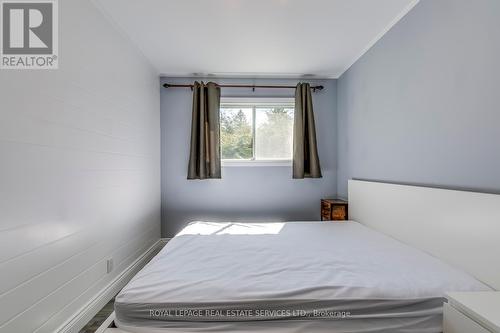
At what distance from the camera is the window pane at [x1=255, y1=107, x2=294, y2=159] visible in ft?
11.8

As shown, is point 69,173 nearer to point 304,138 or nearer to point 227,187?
point 227,187

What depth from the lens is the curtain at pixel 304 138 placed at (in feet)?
11.1

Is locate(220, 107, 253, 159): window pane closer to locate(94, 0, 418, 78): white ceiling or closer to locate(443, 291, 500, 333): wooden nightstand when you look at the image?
locate(94, 0, 418, 78): white ceiling

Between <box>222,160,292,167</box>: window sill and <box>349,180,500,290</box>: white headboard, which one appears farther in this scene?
<box>222,160,292,167</box>: window sill

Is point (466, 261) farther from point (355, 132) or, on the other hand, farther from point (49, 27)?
point (49, 27)

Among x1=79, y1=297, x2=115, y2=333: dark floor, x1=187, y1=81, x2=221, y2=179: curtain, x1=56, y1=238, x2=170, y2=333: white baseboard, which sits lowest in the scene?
x1=79, y1=297, x2=115, y2=333: dark floor

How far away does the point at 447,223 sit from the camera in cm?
158

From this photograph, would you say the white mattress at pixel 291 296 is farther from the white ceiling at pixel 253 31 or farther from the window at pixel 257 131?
the window at pixel 257 131

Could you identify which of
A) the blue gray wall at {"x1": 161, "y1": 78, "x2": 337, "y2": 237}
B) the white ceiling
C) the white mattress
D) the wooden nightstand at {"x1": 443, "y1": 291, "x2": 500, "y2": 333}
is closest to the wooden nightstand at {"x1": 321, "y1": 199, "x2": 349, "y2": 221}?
the blue gray wall at {"x1": 161, "y1": 78, "x2": 337, "y2": 237}

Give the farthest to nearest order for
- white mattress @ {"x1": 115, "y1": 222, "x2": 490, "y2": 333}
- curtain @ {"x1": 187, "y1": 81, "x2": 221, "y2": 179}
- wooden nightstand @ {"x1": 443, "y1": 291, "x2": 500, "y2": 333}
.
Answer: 1. curtain @ {"x1": 187, "y1": 81, "x2": 221, "y2": 179}
2. white mattress @ {"x1": 115, "y1": 222, "x2": 490, "y2": 333}
3. wooden nightstand @ {"x1": 443, "y1": 291, "x2": 500, "y2": 333}

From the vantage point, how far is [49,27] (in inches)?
61.2

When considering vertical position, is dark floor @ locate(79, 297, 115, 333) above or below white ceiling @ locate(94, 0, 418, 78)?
below

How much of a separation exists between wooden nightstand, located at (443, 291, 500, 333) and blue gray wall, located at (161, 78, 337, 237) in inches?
97.4

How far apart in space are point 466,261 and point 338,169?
2166 millimetres
